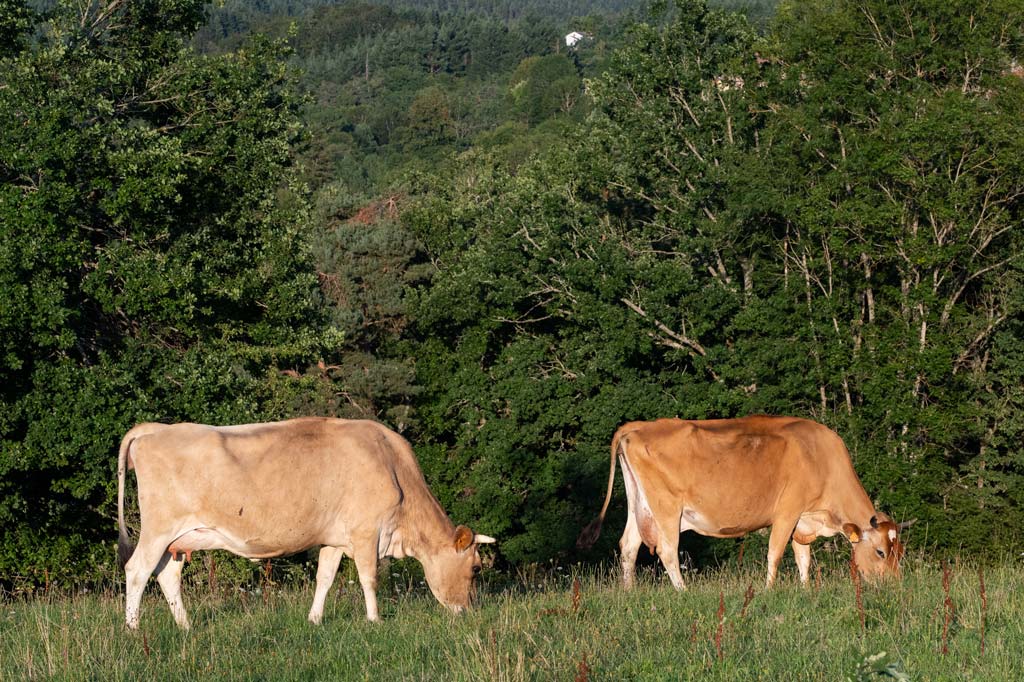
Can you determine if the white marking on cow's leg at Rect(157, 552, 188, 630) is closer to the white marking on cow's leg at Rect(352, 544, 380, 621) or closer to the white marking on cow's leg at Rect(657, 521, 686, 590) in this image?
the white marking on cow's leg at Rect(352, 544, 380, 621)

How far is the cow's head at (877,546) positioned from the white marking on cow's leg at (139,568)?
6510mm

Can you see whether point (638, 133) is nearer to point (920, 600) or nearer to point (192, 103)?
point (192, 103)

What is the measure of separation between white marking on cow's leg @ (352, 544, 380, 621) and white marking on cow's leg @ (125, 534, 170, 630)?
1527mm

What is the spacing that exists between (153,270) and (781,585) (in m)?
11.7

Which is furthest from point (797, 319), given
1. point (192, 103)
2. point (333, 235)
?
point (333, 235)

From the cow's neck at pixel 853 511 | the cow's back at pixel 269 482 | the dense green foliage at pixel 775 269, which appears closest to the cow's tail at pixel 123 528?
the cow's back at pixel 269 482

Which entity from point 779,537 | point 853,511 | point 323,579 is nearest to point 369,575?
point 323,579

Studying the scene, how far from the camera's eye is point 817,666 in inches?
239

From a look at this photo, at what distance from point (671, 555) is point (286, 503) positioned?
421 cm

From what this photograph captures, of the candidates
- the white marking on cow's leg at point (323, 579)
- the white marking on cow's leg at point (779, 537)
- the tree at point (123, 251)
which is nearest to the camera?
the white marking on cow's leg at point (323, 579)

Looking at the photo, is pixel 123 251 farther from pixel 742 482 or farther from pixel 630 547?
pixel 742 482

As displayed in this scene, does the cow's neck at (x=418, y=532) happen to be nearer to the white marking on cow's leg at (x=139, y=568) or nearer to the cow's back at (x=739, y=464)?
the white marking on cow's leg at (x=139, y=568)

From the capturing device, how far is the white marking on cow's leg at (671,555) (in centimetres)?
1089

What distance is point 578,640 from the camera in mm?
6574
